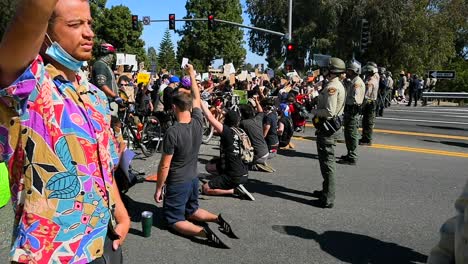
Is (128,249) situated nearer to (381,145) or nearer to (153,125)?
(153,125)

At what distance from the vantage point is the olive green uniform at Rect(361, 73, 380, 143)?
1054 cm

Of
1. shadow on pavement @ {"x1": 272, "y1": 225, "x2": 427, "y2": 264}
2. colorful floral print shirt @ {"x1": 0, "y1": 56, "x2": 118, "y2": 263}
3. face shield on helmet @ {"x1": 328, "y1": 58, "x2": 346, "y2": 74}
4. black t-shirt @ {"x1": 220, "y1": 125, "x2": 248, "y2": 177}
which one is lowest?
shadow on pavement @ {"x1": 272, "y1": 225, "x2": 427, "y2": 264}

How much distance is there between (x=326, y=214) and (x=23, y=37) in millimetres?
4995

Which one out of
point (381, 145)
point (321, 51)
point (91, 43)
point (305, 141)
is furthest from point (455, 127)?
point (321, 51)

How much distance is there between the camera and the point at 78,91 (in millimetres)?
1810

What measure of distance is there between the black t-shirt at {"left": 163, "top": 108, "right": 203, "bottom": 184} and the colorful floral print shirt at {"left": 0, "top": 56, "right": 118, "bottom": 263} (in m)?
3.18

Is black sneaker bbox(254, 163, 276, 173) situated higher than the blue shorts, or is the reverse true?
the blue shorts

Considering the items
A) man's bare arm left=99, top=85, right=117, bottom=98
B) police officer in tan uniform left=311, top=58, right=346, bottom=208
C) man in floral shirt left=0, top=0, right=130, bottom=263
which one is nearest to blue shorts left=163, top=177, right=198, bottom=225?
police officer in tan uniform left=311, top=58, right=346, bottom=208

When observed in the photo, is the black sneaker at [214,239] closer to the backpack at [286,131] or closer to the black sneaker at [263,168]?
the black sneaker at [263,168]

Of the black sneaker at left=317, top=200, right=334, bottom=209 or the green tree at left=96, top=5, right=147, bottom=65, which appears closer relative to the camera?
the black sneaker at left=317, top=200, right=334, bottom=209

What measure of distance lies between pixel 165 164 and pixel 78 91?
10.4 feet

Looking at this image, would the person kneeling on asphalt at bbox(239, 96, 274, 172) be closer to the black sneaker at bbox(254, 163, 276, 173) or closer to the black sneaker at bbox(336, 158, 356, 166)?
the black sneaker at bbox(254, 163, 276, 173)

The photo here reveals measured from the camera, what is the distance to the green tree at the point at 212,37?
180ft

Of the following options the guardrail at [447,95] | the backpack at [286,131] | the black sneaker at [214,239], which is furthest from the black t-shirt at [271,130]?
the guardrail at [447,95]
